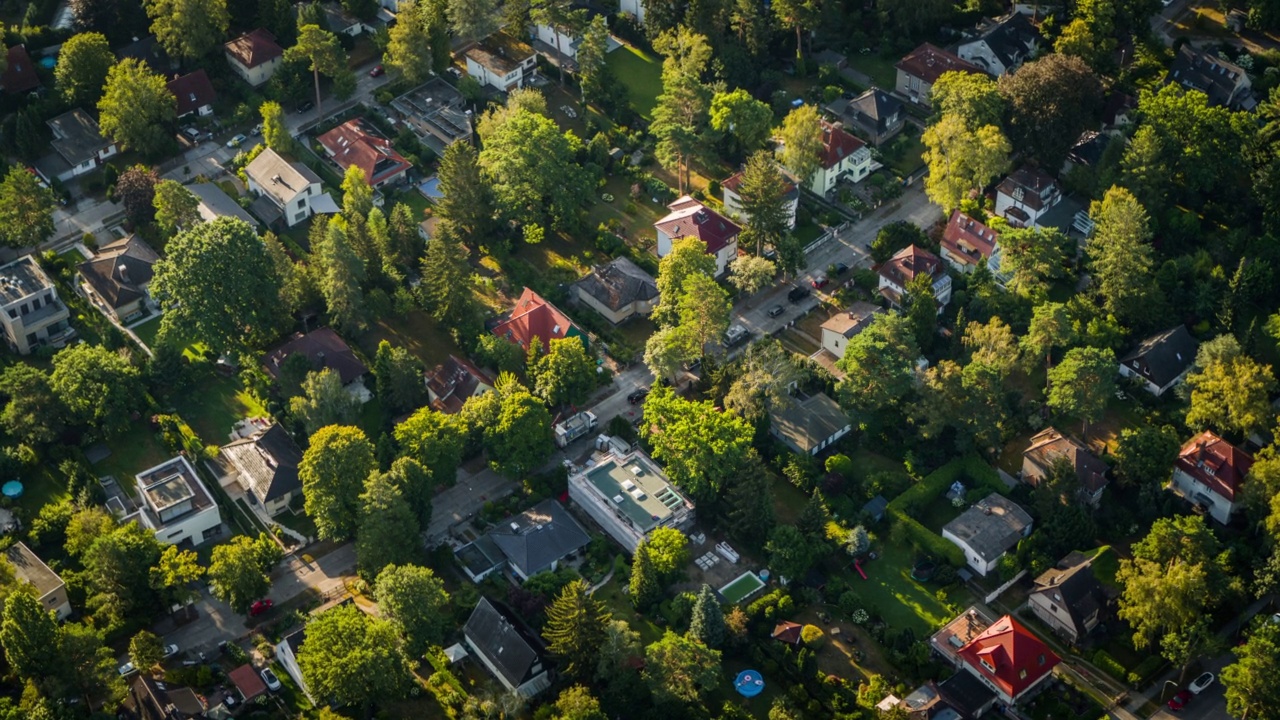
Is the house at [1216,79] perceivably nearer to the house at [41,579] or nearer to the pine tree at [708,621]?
the pine tree at [708,621]

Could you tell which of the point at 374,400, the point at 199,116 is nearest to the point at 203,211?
the point at 199,116

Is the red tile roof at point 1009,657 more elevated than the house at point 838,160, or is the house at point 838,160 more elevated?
the house at point 838,160

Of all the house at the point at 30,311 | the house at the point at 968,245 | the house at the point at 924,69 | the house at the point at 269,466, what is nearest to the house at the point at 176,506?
the house at the point at 269,466

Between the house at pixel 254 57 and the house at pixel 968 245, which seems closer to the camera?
the house at pixel 968 245

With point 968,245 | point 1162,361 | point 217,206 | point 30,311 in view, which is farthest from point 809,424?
point 30,311

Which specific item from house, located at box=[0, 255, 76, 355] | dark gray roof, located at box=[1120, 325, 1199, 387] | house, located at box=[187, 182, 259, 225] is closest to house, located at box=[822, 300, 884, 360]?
dark gray roof, located at box=[1120, 325, 1199, 387]

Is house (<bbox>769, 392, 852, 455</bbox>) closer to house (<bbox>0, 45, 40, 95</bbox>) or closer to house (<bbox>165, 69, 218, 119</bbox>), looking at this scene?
house (<bbox>165, 69, 218, 119</bbox>)

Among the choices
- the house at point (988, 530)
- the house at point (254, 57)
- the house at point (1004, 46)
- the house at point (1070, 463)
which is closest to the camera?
the house at point (988, 530)
